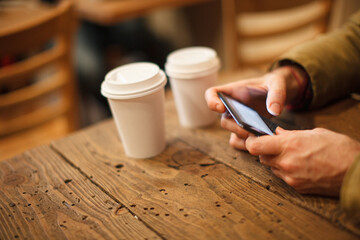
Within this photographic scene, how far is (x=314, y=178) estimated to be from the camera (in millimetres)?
597

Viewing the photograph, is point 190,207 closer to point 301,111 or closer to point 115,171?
point 115,171

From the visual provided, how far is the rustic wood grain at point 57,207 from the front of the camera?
0.59m

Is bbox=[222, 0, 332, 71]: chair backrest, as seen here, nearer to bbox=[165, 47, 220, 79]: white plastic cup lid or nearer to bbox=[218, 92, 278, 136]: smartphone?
bbox=[165, 47, 220, 79]: white plastic cup lid

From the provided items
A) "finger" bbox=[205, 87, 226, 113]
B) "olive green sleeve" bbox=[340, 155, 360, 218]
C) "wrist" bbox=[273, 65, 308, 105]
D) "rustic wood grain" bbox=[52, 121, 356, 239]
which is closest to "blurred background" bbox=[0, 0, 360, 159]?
"wrist" bbox=[273, 65, 308, 105]

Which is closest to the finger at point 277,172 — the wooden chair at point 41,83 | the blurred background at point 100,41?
the blurred background at point 100,41

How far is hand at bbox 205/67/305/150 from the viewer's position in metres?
0.75

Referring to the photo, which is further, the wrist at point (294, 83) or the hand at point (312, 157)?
the wrist at point (294, 83)

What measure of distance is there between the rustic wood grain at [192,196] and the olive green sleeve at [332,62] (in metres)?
0.37

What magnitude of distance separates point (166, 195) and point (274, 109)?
31 cm

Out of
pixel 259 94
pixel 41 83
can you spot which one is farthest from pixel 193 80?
pixel 41 83

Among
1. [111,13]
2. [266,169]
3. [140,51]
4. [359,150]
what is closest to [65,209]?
[266,169]

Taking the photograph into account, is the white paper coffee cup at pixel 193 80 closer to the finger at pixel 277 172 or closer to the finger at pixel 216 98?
the finger at pixel 216 98

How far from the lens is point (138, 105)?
2.45 feet

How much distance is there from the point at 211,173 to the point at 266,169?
0.39ft
